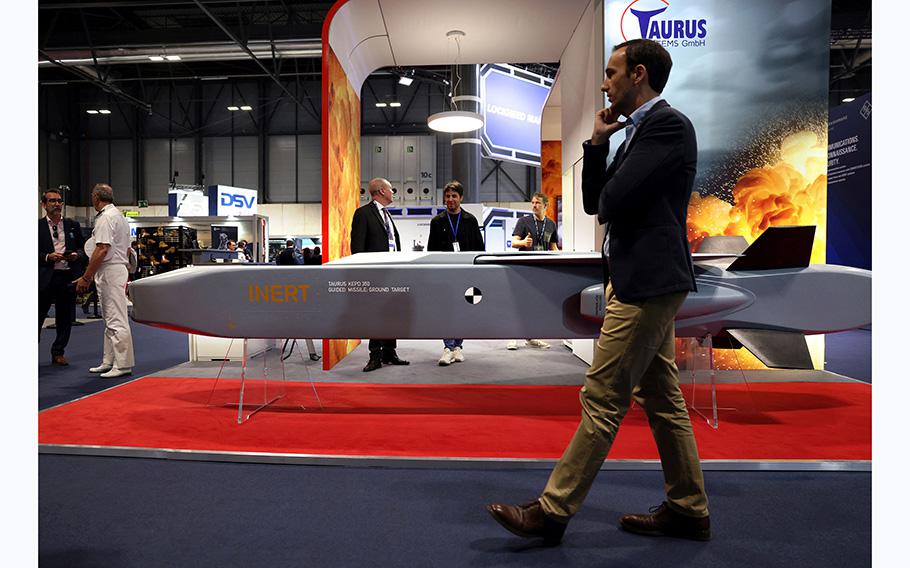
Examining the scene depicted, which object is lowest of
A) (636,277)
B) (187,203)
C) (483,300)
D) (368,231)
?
(483,300)

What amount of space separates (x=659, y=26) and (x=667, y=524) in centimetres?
337

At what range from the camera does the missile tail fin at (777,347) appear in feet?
7.86

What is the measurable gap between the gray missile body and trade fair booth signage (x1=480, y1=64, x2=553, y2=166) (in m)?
5.02

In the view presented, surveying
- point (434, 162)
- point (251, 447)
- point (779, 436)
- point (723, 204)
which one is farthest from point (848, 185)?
point (434, 162)

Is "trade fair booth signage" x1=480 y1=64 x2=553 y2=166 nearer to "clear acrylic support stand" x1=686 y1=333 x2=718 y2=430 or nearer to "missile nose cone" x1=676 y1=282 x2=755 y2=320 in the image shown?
"clear acrylic support stand" x1=686 y1=333 x2=718 y2=430

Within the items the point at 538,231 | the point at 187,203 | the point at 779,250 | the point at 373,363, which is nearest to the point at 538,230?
the point at 538,231

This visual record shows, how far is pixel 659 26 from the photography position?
3588 mm

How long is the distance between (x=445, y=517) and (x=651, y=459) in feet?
3.00

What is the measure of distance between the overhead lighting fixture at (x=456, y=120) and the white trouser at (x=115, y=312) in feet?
11.8

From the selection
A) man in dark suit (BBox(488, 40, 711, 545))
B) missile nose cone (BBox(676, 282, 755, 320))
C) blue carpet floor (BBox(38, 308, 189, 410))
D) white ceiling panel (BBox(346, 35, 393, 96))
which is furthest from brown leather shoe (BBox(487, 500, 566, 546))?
white ceiling panel (BBox(346, 35, 393, 96))

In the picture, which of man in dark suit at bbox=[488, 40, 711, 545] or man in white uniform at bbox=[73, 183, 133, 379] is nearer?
man in dark suit at bbox=[488, 40, 711, 545]

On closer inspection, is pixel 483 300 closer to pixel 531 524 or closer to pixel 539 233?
pixel 531 524

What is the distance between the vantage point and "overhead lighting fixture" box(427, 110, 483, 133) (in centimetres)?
581

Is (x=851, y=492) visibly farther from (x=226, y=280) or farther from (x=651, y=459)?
(x=226, y=280)
